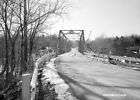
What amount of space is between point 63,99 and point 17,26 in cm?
1266

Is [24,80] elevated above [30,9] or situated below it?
below

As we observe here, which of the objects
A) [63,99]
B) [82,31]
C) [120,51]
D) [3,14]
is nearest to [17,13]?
[3,14]

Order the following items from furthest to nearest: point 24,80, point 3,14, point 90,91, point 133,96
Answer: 1. point 3,14
2. point 90,91
3. point 133,96
4. point 24,80

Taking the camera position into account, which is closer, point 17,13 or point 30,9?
point 17,13

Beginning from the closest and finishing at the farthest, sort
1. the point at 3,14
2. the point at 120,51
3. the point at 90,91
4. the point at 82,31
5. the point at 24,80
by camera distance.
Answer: the point at 24,80, the point at 90,91, the point at 3,14, the point at 120,51, the point at 82,31

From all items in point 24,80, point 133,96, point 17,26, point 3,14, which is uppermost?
point 3,14

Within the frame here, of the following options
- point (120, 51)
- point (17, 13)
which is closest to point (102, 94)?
point (17, 13)

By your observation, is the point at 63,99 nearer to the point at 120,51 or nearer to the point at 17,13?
the point at 17,13

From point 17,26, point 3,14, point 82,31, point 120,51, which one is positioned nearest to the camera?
point 3,14

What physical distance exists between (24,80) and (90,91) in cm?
312

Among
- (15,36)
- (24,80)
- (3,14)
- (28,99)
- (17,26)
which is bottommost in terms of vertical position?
(28,99)

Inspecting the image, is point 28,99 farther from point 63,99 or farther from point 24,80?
point 63,99

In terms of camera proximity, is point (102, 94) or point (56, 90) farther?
point (56, 90)

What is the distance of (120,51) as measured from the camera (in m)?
24.9
